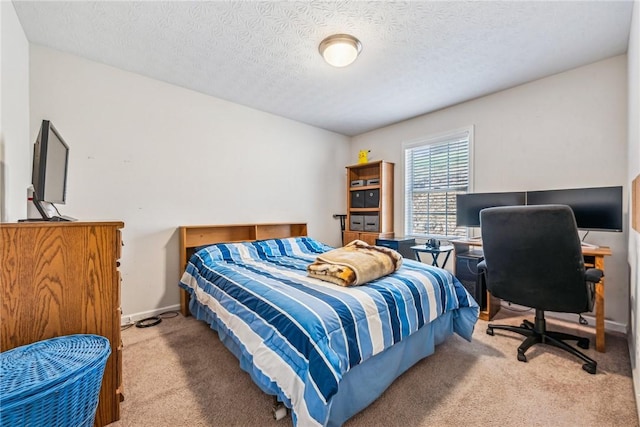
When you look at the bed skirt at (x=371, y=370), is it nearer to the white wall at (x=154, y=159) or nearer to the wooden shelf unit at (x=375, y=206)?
the white wall at (x=154, y=159)

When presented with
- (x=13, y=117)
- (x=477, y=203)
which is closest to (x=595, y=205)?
(x=477, y=203)

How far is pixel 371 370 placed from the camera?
59.0 inches

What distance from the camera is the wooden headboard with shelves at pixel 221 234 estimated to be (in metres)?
2.93

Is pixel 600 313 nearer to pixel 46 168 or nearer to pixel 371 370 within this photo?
pixel 371 370

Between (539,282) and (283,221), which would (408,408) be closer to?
(539,282)

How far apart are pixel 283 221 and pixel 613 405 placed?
3.42 meters

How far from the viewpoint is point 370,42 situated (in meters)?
2.24

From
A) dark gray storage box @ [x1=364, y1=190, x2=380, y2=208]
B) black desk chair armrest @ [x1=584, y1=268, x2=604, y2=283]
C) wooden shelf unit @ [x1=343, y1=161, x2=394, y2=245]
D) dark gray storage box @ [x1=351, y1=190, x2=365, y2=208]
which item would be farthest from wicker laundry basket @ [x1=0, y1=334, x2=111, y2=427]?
dark gray storage box @ [x1=351, y1=190, x2=365, y2=208]

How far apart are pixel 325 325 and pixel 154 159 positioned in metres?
2.63

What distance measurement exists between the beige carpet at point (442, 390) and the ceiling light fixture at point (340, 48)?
2.43 m

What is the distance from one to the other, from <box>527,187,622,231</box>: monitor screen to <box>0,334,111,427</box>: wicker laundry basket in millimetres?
3345

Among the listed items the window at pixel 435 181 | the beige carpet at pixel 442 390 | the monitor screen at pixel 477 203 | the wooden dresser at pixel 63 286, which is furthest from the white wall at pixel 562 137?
the wooden dresser at pixel 63 286

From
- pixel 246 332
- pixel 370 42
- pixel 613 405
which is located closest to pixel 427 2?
pixel 370 42

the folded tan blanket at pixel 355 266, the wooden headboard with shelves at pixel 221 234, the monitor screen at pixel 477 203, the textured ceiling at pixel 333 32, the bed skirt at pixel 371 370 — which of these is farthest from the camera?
the wooden headboard with shelves at pixel 221 234
